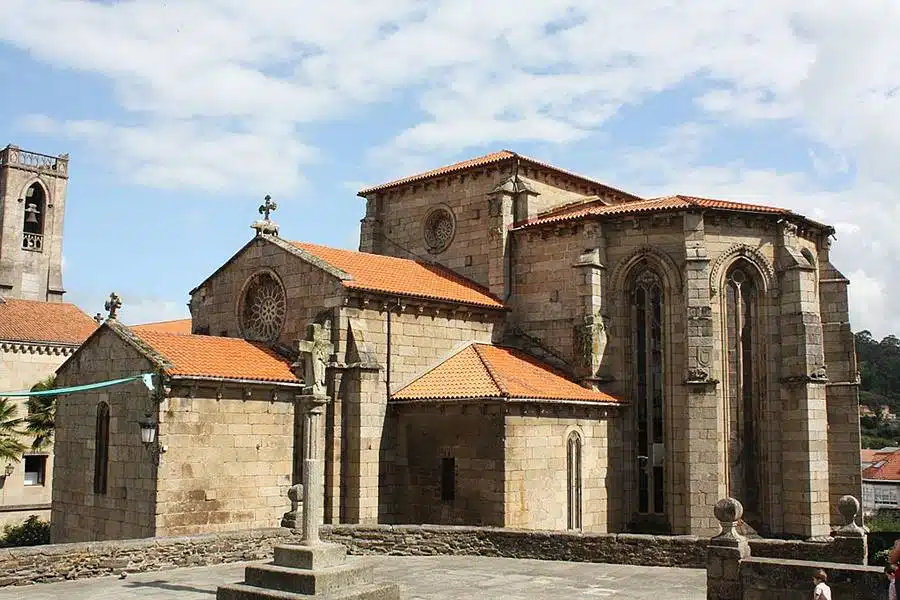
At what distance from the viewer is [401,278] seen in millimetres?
23578

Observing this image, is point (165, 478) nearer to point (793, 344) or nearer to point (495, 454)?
point (495, 454)

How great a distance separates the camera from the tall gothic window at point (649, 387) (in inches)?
898

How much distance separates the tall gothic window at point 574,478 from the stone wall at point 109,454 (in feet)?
32.6

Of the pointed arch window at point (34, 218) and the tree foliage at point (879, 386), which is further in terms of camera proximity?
the tree foliage at point (879, 386)

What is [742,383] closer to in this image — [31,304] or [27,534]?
[27,534]

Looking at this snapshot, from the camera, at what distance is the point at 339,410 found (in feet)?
67.6

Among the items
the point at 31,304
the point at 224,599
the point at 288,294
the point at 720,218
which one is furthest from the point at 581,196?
the point at 31,304

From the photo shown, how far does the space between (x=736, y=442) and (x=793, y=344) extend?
2.98 meters

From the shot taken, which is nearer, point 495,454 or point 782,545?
point 782,545

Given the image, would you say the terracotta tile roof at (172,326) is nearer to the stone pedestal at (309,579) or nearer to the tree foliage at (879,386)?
the stone pedestal at (309,579)

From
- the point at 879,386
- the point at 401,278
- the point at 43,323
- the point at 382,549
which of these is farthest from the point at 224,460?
the point at 879,386

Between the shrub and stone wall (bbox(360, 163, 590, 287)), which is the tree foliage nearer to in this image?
stone wall (bbox(360, 163, 590, 287))

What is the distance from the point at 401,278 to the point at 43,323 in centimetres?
2321

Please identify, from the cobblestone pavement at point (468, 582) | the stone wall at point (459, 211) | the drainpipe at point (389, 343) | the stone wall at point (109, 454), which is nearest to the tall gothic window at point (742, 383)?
the stone wall at point (459, 211)
